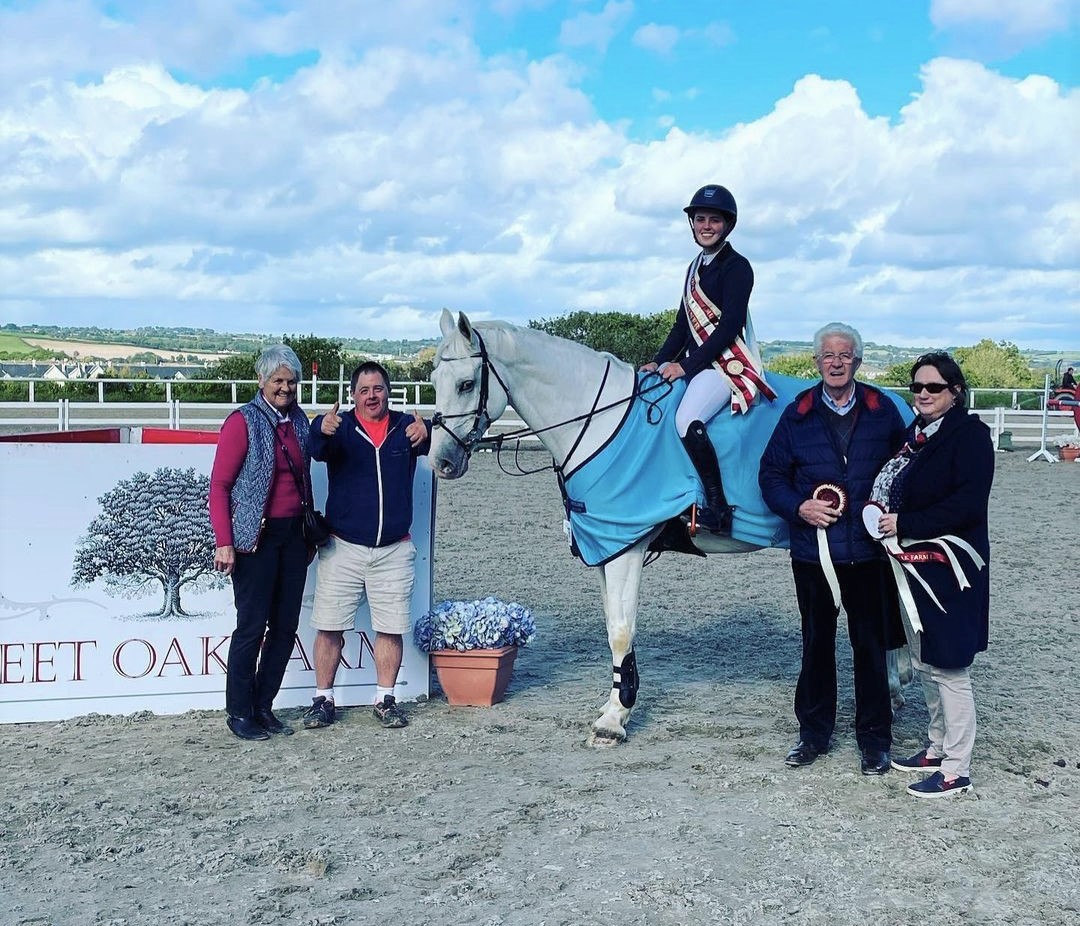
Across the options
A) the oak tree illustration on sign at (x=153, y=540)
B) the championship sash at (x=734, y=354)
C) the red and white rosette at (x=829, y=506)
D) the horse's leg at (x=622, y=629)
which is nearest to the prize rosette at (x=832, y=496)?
the red and white rosette at (x=829, y=506)

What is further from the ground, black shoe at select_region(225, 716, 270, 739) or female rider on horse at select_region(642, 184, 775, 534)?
female rider on horse at select_region(642, 184, 775, 534)

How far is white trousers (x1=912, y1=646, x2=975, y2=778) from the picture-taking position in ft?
14.2

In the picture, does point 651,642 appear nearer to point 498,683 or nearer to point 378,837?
point 498,683

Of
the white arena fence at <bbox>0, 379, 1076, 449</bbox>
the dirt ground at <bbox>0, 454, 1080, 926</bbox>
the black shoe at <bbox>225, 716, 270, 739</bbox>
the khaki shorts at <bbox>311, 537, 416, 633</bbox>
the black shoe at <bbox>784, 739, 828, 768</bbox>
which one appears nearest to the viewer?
the dirt ground at <bbox>0, 454, 1080, 926</bbox>

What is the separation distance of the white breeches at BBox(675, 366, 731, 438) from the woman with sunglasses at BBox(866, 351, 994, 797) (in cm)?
92

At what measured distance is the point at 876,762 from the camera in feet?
15.2

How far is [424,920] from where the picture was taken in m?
3.29

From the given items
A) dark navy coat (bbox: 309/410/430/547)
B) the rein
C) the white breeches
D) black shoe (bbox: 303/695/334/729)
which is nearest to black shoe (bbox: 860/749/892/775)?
the white breeches

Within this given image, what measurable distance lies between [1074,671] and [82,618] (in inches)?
209

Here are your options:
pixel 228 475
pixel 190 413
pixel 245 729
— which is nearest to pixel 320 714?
pixel 245 729

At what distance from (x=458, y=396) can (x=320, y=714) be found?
1.68m

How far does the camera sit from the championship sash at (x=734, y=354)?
505 centimetres

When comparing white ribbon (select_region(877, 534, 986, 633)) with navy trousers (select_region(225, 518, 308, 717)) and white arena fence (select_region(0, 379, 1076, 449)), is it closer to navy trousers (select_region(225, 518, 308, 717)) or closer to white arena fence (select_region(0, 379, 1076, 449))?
navy trousers (select_region(225, 518, 308, 717))

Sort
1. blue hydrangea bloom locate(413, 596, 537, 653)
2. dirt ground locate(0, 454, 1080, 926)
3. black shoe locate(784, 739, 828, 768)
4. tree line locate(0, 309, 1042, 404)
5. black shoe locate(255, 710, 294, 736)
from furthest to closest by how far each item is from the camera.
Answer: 1. tree line locate(0, 309, 1042, 404)
2. blue hydrangea bloom locate(413, 596, 537, 653)
3. black shoe locate(255, 710, 294, 736)
4. black shoe locate(784, 739, 828, 768)
5. dirt ground locate(0, 454, 1080, 926)
